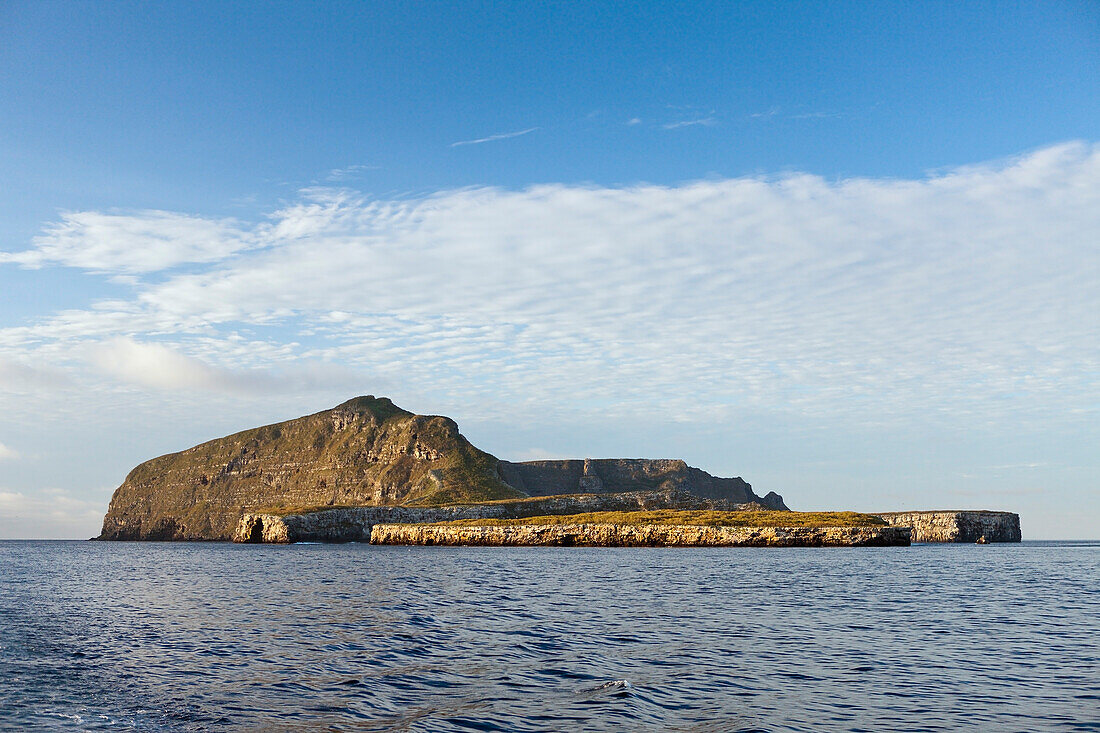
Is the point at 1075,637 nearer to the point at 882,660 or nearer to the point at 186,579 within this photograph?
the point at 882,660

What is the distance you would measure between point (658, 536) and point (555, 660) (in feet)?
431

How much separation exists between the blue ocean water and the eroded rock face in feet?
312

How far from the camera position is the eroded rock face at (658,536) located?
149 meters

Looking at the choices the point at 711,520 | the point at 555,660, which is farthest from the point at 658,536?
the point at 555,660

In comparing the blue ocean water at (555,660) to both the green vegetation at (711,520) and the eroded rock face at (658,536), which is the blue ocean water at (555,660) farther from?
the green vegetation at (711,520)

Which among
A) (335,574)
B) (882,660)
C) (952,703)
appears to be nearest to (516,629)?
(882,660)

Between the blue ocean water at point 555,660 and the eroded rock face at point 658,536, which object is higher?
the blue ocean water at point 555,660

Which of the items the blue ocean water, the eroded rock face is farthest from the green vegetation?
A: the blue ocean water

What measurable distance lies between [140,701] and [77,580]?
6155 cm

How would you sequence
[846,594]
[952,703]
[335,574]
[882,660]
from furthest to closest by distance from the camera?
[335,574]
[846,594]
[882,660]
[952,703]

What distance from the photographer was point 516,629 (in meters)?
35.7

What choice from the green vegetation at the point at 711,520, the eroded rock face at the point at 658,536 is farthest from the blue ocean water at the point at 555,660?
the green vegetation at the point at 711,520

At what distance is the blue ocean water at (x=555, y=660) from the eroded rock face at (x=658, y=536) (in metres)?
95.0

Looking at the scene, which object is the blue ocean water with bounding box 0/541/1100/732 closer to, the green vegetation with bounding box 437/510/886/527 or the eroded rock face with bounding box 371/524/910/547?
the eroded rock face with bounding box 371/524/910/547
